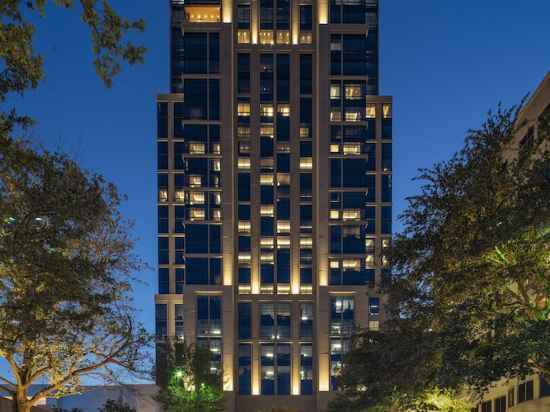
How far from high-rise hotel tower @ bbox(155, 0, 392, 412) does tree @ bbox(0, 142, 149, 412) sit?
7424 centimetres

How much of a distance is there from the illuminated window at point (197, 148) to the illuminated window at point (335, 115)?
830 inches

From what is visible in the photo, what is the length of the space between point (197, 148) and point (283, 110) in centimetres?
1515

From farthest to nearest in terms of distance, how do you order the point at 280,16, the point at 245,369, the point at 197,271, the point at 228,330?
the point at 280,16, the point at 245,369, the point at 197,271, the point at 228,330

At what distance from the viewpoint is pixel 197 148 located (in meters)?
98.2

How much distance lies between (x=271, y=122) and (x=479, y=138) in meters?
82.6

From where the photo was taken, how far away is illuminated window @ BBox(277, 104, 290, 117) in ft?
327

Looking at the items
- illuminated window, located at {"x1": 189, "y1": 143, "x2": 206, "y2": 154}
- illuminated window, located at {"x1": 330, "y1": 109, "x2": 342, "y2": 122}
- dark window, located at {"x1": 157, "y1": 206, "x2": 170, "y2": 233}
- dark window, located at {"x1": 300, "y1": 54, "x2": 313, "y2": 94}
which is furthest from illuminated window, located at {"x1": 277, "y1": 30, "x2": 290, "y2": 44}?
dark window, located at {"x1": 157, "y1": 206, "x2": 170, "y2": 233}

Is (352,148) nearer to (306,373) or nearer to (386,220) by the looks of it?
(386,220)

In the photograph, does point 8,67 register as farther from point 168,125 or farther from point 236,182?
point 168,125

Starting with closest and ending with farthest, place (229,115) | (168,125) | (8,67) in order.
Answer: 1. (8,67)
2. (229,115)
3. (168,125)

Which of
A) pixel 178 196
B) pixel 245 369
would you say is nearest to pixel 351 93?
pixel 178 196

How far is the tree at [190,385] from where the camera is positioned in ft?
179

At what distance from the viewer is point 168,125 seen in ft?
387

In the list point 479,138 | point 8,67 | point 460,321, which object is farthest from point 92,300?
point 479,138
